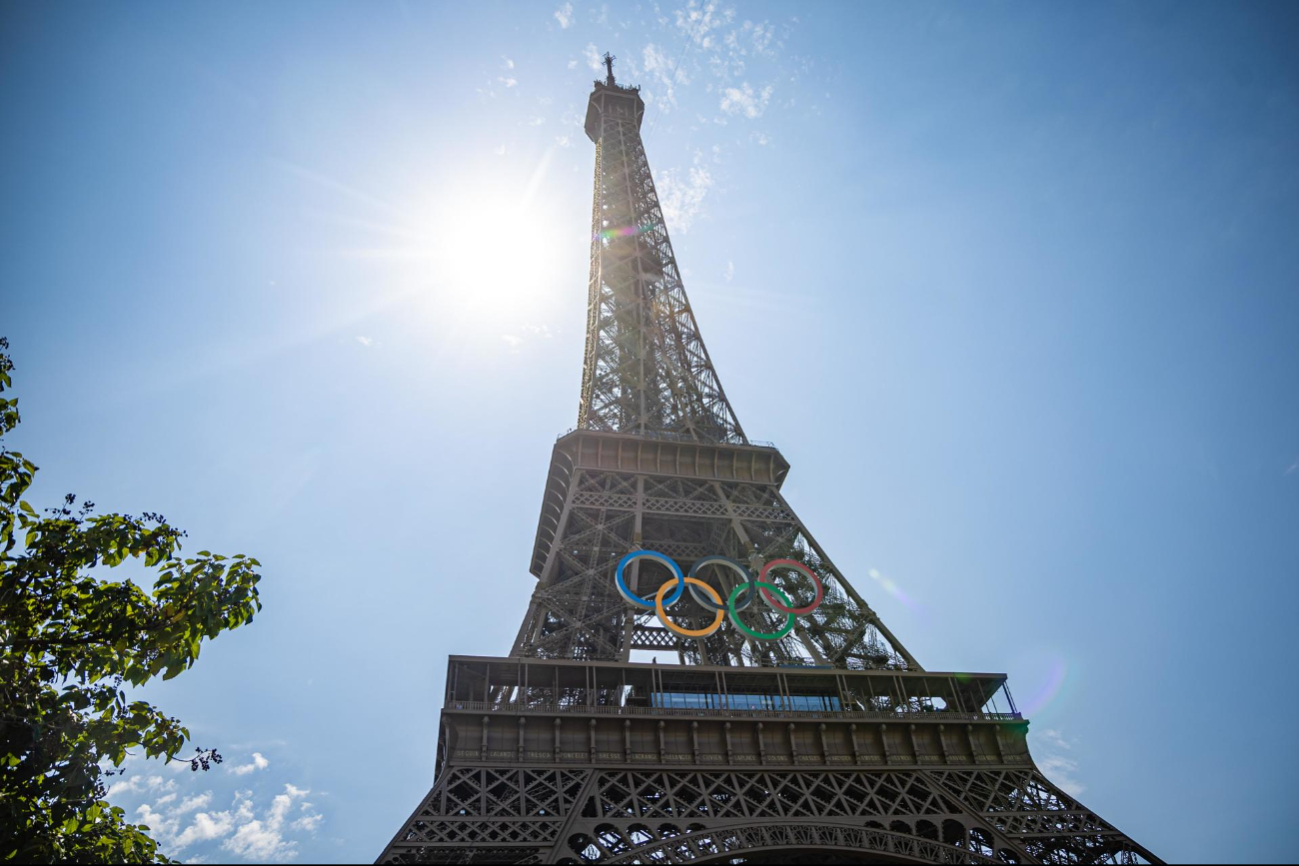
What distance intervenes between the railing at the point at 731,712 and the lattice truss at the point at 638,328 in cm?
1721

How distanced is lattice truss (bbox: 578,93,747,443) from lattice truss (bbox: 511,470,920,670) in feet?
15.5

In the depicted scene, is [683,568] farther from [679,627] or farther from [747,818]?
[747,818]

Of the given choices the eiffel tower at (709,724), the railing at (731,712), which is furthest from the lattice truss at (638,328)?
the railing at (731,712)

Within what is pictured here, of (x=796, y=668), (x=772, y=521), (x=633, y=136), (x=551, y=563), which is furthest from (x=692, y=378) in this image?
(x=633, y=136)

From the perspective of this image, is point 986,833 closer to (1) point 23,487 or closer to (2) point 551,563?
(2) point 551,563

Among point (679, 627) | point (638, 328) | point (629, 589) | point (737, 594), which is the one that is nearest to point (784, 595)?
point (737, 594)

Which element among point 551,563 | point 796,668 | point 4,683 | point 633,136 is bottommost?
point 4,683

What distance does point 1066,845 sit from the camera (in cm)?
2320

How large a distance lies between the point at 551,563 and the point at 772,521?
33.8 feet

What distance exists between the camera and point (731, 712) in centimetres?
2534

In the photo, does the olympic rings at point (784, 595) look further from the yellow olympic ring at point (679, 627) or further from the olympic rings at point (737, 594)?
the yellow olympic ring at point (679, 627)

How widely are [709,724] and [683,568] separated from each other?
12.6m

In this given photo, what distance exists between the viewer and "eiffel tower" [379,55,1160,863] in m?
21.3

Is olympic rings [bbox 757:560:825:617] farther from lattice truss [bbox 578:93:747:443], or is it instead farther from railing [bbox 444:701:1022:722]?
lattice truss [bbox 578:93:747:443]
